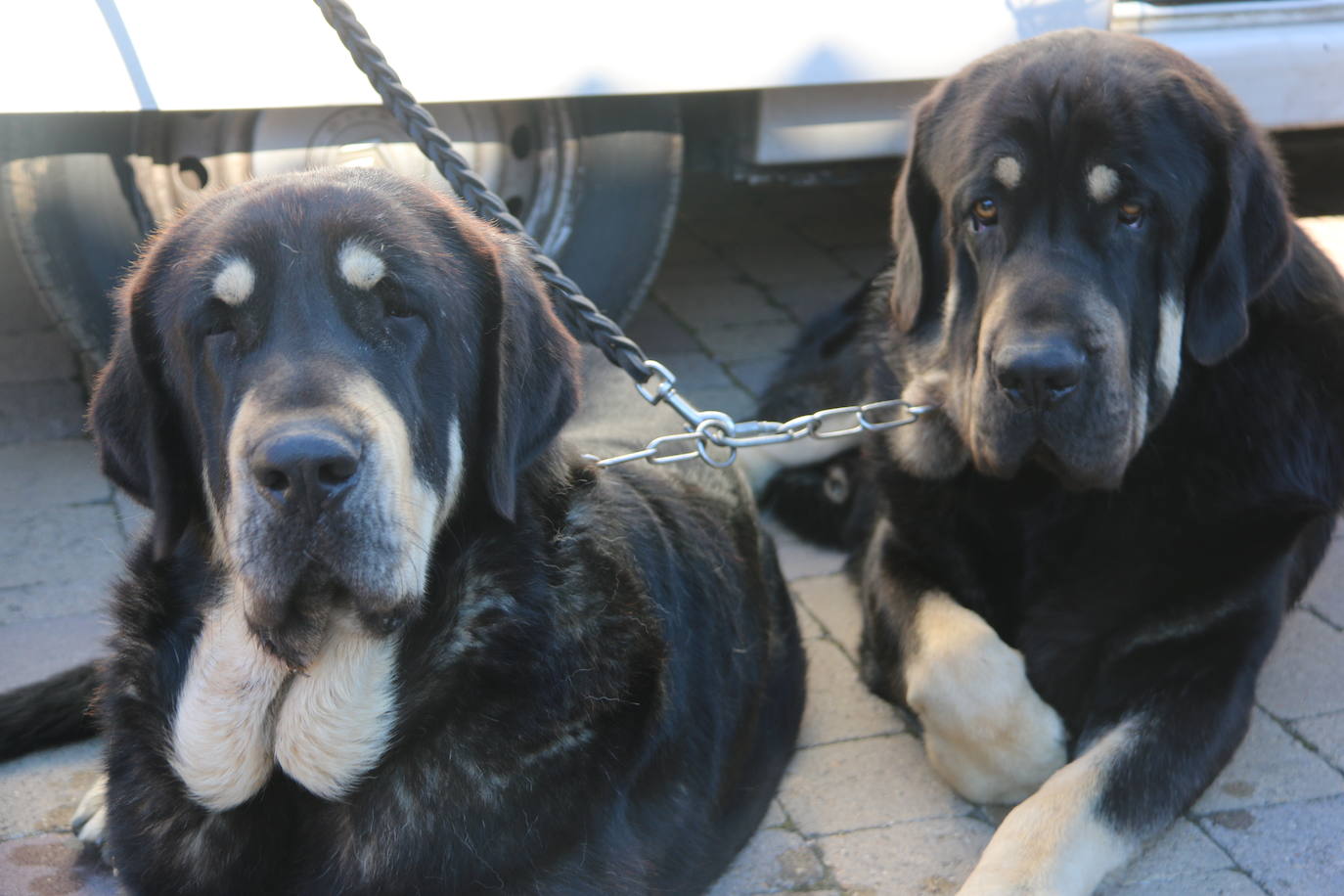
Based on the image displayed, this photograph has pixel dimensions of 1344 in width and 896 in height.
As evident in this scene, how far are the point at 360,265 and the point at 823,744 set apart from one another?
5.47ft

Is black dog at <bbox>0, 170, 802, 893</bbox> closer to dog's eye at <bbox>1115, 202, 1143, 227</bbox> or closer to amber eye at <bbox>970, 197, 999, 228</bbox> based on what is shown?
amber eye at <bbox>970, 197, 999, 228</bbox>

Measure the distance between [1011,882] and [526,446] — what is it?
3.96ft

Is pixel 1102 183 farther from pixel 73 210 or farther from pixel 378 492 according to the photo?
pixel 73 210

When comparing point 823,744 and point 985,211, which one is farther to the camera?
point 823,744

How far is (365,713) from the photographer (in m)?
2.51

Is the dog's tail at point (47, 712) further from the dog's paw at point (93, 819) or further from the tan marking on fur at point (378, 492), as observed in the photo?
the tan marking on fur at point (378, 492)

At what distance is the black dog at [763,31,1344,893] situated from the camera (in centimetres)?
290

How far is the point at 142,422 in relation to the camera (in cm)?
253

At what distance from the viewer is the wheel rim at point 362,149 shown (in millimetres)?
4438

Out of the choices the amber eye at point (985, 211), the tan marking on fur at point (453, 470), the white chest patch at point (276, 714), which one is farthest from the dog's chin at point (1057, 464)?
the white chest patch at point (276, 714)

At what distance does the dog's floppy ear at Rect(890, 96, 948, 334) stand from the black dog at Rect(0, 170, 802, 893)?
102 cm

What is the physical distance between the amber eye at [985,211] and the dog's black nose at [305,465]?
1.51m

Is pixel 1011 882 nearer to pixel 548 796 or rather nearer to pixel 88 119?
pixel 548 796

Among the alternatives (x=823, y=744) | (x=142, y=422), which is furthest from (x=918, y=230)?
(x=142, y=422)
